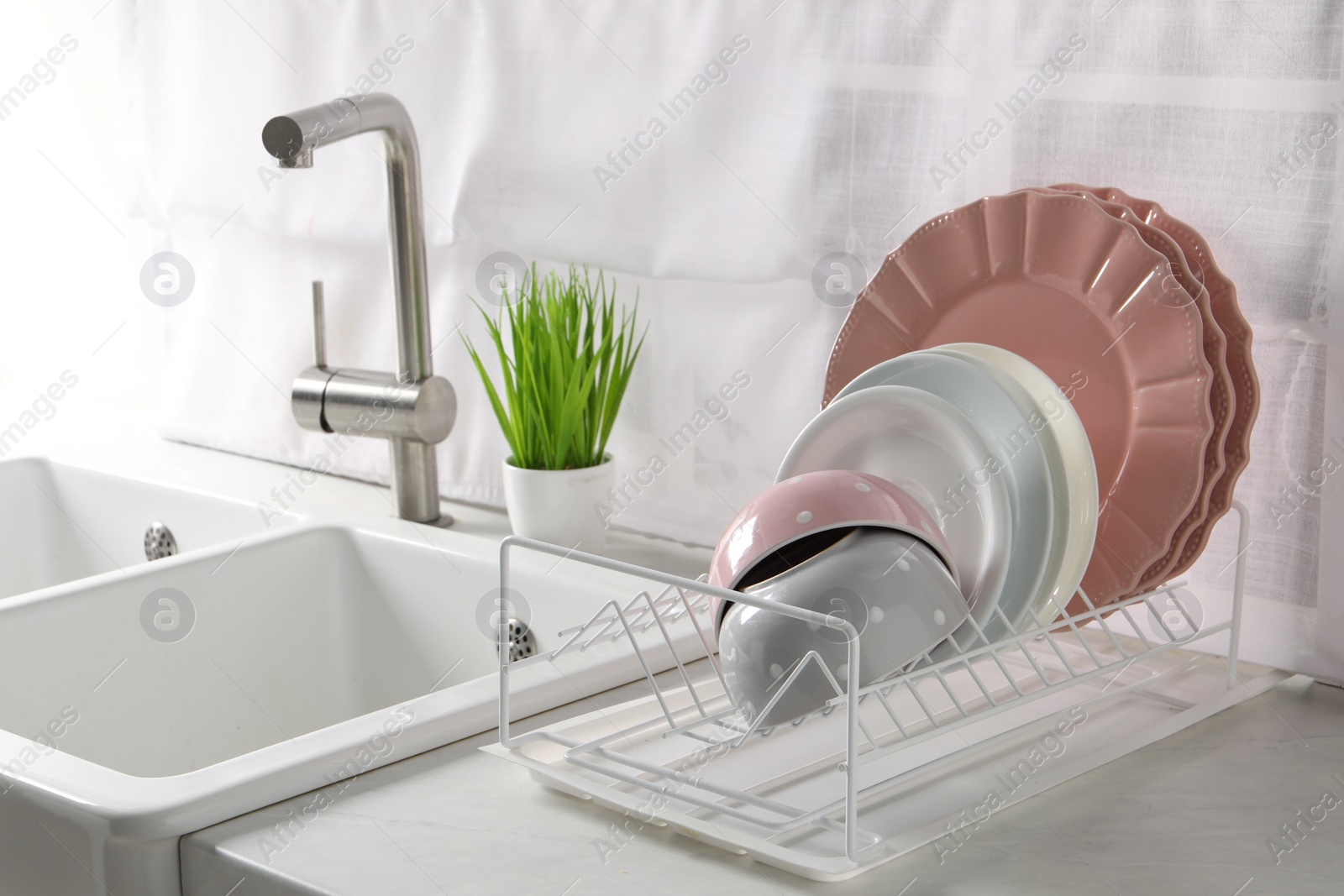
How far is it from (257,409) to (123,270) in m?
0.40

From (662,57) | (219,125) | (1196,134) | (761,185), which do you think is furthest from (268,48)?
(1196,134)

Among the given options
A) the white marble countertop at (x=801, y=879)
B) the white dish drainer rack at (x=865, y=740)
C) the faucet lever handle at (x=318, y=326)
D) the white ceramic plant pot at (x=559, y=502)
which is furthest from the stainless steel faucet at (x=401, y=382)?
the white marble countertop at (x=801, y=879)

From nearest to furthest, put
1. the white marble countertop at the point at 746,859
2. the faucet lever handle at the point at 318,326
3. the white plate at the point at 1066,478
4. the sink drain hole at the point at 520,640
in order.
A: 1. the white marble countertop at the point at 746,859
2. the white plate at the point at 1066,478
3. the sink drain hole at the point at 520,640
4. the faucet lever handle at the point at 318,326

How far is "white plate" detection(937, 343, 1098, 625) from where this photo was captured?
78 cm

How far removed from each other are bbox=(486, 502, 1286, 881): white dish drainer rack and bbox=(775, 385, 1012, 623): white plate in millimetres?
46

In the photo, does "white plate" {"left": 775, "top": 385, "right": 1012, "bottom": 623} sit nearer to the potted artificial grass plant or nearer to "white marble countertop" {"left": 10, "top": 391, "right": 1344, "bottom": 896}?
"white marble countertop" {"left": 10, "top": 391, "right": 1344, "bottom": 896}

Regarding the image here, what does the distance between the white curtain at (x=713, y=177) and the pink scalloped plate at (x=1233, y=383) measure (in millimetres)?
41

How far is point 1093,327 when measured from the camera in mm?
870

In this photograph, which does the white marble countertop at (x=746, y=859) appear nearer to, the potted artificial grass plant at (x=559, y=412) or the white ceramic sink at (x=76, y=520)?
the potted artificial grass plant at (x=559, y=412)

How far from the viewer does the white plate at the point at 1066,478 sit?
784mm

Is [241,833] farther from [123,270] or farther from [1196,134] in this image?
[123,270]

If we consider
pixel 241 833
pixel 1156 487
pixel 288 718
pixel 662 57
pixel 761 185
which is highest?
pixel 662 57

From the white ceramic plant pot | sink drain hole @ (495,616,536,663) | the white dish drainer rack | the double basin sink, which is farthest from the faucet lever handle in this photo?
the white dish drainer rack

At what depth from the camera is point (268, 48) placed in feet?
4.66
